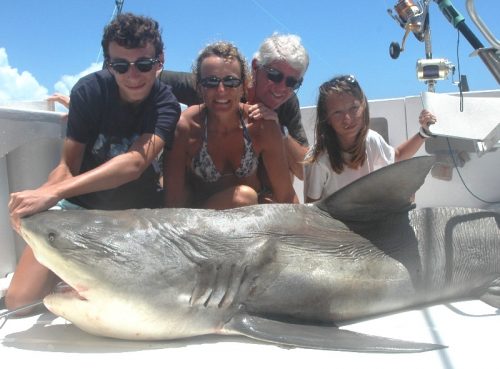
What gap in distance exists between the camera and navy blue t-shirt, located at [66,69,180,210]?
2916mm

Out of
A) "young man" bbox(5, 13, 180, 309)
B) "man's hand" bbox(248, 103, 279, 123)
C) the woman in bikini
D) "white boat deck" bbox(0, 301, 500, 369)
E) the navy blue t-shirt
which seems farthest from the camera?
"man's hand" bbox(248, 103, 279, 123)

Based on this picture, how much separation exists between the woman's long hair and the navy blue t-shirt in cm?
100

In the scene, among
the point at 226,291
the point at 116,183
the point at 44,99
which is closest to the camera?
the point at 226,291

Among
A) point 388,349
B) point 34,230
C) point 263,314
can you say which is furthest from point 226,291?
point 34,230

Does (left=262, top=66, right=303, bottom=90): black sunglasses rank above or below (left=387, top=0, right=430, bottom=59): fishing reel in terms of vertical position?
below

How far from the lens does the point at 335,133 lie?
3498 millimetres

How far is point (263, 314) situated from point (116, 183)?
3.47 feet

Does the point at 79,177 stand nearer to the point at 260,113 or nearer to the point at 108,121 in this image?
the point at 108,121

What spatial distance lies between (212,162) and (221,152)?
0.09m

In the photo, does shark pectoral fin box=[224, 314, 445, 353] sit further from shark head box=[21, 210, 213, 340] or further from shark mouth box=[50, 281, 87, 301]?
shark mouth box=[50, 281, 87, 301]

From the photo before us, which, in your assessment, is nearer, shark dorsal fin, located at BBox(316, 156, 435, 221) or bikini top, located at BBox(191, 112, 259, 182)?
shark dorsal fin, located at BBox(316, 156, 435, 221)

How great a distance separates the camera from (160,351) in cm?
189

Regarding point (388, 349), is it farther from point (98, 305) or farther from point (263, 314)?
point (98, 305)

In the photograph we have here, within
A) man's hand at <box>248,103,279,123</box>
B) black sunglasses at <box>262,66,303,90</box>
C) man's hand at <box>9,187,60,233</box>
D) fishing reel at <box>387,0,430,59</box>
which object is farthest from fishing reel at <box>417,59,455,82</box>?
man's hand at <box>9,187,60,233</box>
